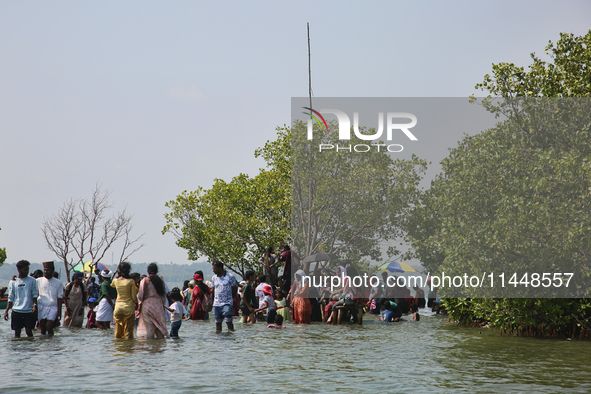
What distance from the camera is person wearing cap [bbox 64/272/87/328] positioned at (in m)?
17.8

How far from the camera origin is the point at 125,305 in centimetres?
1399

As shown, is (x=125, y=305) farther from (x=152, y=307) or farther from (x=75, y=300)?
(x=75, y=300)

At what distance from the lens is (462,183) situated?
49.3 ft

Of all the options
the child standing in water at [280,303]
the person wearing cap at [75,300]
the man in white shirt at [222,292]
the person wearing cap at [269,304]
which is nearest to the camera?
the man in white shirt at [222,292]

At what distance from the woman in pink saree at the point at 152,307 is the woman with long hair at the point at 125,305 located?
0.71 feet

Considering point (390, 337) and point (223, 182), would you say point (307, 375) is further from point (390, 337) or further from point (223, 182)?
point (223, 182)

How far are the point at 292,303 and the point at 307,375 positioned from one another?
38.5ft

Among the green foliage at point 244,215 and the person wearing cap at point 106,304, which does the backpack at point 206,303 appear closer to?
the person wearing cap at point 106,304

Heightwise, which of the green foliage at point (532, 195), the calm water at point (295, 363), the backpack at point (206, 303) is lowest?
the calm water at point (295, 363)

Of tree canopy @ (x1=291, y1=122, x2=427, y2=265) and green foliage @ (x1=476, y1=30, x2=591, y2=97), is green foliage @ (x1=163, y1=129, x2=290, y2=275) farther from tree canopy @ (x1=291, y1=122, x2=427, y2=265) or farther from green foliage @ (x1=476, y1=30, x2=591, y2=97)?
green foliage @ (x1=476, y1=30, x2=591, y2=97)

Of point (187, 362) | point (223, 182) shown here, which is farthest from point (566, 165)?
point (223, 182)

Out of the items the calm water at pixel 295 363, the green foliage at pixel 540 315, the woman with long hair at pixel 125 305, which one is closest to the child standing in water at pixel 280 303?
the calm water at pixel 295 363

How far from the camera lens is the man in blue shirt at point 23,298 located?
13.9m

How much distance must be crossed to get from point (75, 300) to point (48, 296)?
3.18m
